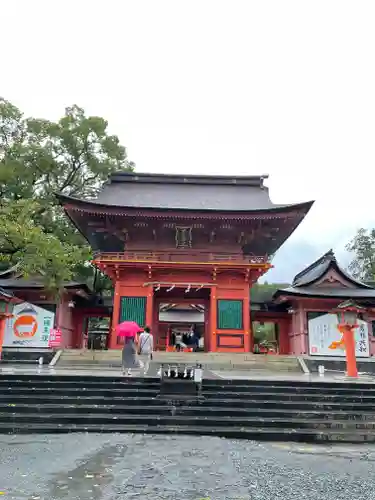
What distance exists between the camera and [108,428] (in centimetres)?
837

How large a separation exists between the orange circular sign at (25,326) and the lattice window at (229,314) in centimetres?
898

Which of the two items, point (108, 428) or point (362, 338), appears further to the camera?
point (362, 338)

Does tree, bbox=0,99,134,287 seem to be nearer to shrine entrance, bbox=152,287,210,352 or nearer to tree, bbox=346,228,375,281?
shrine entrance, bbox=152,287,210,352

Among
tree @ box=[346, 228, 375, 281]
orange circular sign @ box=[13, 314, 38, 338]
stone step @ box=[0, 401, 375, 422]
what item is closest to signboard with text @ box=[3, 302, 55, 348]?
orange circular sign @ box=[13, 314, 38, 338]

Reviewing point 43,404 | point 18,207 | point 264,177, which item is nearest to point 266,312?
point 264,177

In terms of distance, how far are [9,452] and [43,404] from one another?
3144mm

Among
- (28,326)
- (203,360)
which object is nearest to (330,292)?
(203,360)

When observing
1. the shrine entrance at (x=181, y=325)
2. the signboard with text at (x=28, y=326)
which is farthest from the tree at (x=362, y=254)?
the signboard with text at (x=28, y=326)

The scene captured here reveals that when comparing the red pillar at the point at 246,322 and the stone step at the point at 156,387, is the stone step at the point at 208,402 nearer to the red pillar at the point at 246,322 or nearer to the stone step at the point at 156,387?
the stone step at the point at 156,387

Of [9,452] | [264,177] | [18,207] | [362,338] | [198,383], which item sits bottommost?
[9,452]

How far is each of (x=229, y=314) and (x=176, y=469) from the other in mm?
14895

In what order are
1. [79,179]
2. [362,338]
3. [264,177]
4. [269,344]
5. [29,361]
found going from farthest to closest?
1. [269,344]
2. [79,179]
3. [264,177]
4. [362,338]
5. [29,361]

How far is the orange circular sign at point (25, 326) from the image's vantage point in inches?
768

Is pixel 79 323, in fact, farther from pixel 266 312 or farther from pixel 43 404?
pixel 43 404
